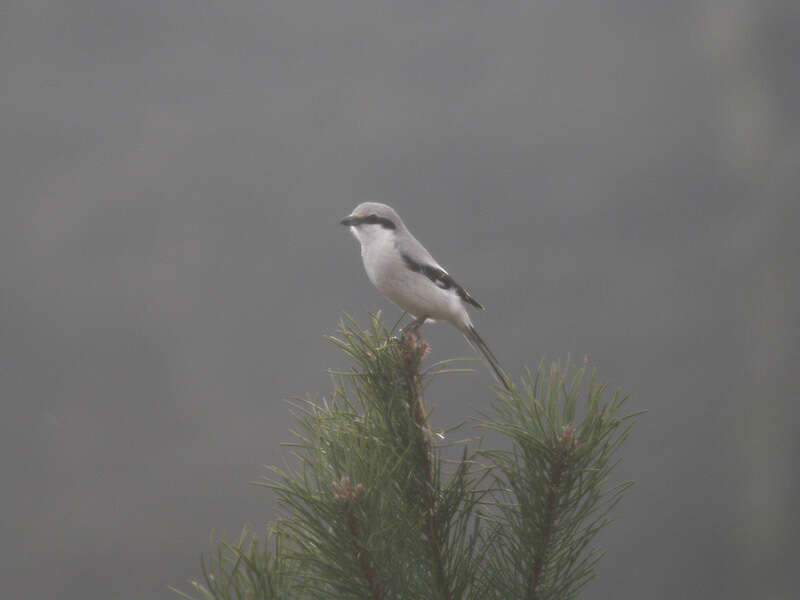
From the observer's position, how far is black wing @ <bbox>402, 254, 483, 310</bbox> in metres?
1.05

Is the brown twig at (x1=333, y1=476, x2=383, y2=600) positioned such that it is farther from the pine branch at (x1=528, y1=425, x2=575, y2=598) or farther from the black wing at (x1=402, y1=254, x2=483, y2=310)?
the black wing at (x1=402, y1=254, x2=483, y2=310)

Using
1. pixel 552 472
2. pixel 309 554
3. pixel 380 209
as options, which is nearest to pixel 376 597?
pixel 309 554

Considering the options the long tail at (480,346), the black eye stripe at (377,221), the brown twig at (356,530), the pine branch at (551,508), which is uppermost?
the black eye stripe at (377,221)

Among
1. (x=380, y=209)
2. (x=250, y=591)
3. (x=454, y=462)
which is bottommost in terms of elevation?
(x=250, y=591)

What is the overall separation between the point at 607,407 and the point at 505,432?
84 mm

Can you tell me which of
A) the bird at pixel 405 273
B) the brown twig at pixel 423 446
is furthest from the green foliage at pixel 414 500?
the bird at pixel 405 273

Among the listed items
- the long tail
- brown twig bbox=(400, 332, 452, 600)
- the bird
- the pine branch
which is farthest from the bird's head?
the pine branch

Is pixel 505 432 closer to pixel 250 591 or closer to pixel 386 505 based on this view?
pixel 386 505

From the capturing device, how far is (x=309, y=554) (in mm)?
604

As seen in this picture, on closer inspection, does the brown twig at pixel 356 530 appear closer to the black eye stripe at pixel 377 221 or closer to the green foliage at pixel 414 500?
the green foliage at pixel 414 500

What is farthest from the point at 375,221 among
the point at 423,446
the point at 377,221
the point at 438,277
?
the point at 423,446

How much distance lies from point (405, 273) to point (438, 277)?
0.24 ft

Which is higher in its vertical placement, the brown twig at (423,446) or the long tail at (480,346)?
the long tail at (480,346)

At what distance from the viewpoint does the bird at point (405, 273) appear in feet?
3.37
